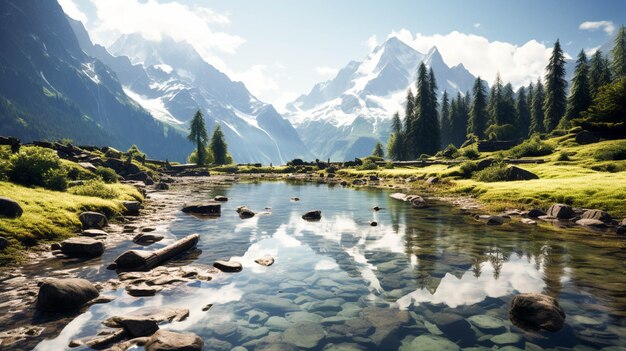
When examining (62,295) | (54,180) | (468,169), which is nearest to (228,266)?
(62,295)

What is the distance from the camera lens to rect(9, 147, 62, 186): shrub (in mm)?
18906

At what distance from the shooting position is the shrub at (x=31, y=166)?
744 inches

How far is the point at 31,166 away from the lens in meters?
19.4

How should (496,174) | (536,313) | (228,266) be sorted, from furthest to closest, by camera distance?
(496,174)
(228,266)
(536,313)

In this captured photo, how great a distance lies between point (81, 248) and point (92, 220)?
15.4 ft

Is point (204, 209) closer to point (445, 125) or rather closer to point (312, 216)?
point (312, 216)

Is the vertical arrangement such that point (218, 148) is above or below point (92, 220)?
above

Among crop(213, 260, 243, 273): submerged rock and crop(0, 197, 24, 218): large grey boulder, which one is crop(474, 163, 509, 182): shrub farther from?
crop(0, 197, 24, 218): large grey boulder

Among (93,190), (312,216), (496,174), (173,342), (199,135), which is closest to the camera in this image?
(173,342)

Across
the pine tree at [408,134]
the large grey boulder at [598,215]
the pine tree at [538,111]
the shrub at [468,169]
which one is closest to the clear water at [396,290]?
the large grey boulder at [598,215]

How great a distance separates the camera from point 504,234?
17.6m

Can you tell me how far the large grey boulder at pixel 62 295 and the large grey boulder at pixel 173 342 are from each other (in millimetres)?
3148

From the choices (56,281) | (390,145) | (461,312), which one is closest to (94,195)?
(56,281)

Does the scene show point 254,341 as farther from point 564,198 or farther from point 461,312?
point 564,198
